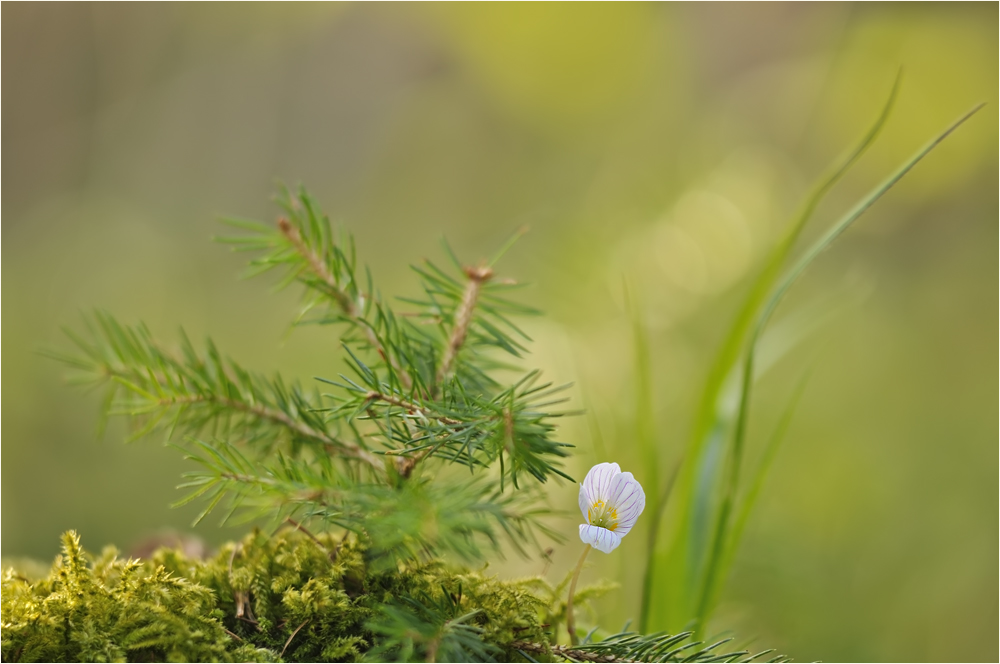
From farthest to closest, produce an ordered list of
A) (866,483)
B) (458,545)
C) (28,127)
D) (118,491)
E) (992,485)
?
(28,127)
(118,491)
(992,485)
(866,483)
(458,545)

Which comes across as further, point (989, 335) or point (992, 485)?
point (989, 335)

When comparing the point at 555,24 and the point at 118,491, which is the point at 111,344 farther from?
the point at 555,24

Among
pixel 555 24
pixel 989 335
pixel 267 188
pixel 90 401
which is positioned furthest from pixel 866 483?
pixel 267 188

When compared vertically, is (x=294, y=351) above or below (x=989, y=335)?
below

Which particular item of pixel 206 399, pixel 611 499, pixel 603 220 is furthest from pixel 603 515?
pixel 603 220

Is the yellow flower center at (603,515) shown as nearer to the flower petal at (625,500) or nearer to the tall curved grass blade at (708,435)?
the flower petal at (625,500)
